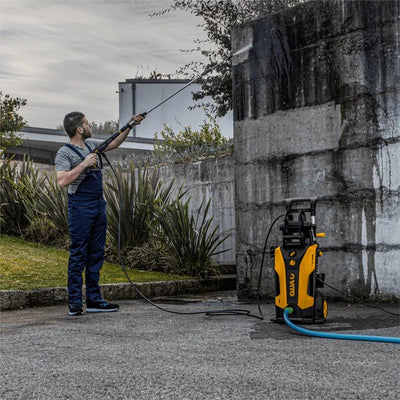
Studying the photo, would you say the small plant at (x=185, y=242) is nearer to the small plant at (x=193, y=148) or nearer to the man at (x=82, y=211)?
the small plant at (x=193, y=148)

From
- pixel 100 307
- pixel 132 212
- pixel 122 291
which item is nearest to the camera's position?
pixel 100 307

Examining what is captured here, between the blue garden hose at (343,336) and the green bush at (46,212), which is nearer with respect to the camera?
the blue garden hose at (343,336)

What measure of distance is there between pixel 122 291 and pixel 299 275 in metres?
2.98

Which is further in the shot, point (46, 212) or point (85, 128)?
point (46, 212)

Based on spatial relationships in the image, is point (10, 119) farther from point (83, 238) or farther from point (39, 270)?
point (83, 238)

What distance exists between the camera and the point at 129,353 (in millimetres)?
3514

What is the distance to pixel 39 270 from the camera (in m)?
7.28

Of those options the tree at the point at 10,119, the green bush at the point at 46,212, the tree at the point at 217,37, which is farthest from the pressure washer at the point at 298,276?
the tree at the point at 10,119

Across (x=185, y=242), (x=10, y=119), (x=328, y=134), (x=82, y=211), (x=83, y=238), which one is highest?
(x=10, y=119)

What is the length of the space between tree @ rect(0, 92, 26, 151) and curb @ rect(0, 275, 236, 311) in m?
12.3

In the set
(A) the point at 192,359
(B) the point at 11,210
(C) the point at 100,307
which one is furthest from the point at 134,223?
(A) the point at 192,359

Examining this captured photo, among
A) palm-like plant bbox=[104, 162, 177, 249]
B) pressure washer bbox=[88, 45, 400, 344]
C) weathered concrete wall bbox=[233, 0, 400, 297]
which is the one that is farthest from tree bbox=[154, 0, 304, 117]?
pressure washer bbox=[88, 45, 400, 344]

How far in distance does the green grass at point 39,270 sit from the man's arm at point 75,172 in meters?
1.46

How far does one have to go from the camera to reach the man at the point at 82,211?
540cm
